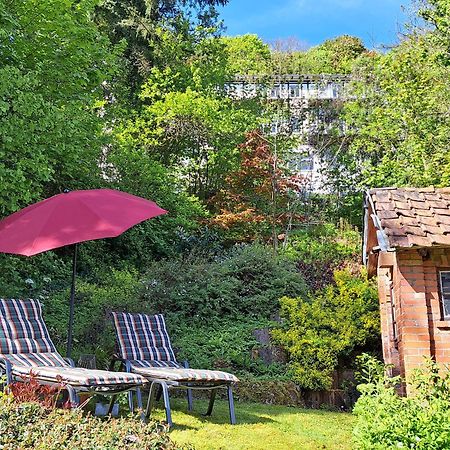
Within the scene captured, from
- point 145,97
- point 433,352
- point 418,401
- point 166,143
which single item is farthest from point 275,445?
point 145,97

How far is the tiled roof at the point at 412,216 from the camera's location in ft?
22.7

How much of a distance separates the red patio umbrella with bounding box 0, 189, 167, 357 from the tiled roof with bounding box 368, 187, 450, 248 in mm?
2715

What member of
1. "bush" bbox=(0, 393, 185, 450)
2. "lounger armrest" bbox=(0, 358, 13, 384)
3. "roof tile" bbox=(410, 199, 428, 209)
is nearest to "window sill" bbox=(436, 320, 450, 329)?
"roof tile" bbox=(410, 199, 428, 209)

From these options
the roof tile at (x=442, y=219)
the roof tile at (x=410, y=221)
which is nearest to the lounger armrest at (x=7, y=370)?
the roof tile at (x=410, y=221)

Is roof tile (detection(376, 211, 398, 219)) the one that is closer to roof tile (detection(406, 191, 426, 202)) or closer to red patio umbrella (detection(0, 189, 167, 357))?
roof tile (detection(406, 191, 426, 202))

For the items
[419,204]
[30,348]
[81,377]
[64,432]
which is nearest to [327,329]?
[419,204]

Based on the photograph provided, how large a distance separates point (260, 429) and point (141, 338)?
1940 millimetres

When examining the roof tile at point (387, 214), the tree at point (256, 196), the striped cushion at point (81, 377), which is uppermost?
the tree at point (256, 196)

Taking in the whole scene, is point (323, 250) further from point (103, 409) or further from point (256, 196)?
point (103, 409)

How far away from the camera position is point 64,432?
3.72m

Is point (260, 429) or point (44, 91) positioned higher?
point (44, 91)

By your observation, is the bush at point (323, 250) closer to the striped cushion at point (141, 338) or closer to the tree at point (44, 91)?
the tree at point (44, 91)

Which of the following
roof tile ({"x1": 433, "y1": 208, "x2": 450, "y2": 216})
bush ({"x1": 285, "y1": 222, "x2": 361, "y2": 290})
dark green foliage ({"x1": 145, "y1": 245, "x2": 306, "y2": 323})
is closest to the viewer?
roof tile ({"x1": 433, "y1": 208, "x2": 450, "y2": 216})

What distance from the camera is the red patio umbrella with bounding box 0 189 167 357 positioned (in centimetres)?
616
